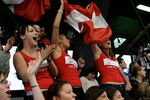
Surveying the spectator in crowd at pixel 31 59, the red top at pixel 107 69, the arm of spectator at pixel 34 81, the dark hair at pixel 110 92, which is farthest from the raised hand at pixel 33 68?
the red top at pixel 107 69

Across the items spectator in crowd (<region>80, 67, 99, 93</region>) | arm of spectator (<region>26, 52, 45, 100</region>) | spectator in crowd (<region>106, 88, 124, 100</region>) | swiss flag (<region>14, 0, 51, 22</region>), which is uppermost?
swiss flag (<region>14, 0, 51, 22</region>)

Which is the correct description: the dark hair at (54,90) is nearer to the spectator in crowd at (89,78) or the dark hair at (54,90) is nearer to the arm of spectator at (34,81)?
the arm of spectator at (34,81)

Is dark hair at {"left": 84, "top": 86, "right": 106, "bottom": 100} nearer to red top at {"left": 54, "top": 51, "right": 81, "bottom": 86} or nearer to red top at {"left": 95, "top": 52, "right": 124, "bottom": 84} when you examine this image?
red top at {"left": 54, "top": 51, "right": 81, "bottom": 86}

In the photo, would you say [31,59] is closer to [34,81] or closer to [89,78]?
[34,81]

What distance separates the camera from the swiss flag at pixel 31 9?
242 centimetres

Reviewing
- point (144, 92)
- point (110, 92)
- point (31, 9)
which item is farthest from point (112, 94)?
point (31, 9)

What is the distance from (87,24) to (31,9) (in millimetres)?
694

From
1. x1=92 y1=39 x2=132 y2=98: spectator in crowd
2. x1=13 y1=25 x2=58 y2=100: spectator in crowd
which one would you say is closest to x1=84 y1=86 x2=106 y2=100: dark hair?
x1=13 y1=25 x2=58 y2=100: spectator in crowd

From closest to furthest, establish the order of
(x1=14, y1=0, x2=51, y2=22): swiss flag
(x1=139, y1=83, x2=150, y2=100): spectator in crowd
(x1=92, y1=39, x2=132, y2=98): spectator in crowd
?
(x1=92, y1=39, x2=132, y2=98): spectator in crowd, (x1=14, y1=0, x2=51, y2=22): swiss flag, (x1=139, y1=83, x2=150, y2=100): spectator in crowd

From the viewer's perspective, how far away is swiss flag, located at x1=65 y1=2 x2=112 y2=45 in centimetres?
232

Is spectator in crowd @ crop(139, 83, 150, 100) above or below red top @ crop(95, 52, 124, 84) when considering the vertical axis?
below

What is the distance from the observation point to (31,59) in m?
1.65

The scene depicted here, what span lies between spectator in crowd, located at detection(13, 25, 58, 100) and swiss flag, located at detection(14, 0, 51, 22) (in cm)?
65

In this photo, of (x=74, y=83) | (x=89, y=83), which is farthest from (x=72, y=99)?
(x=89, y=83)
